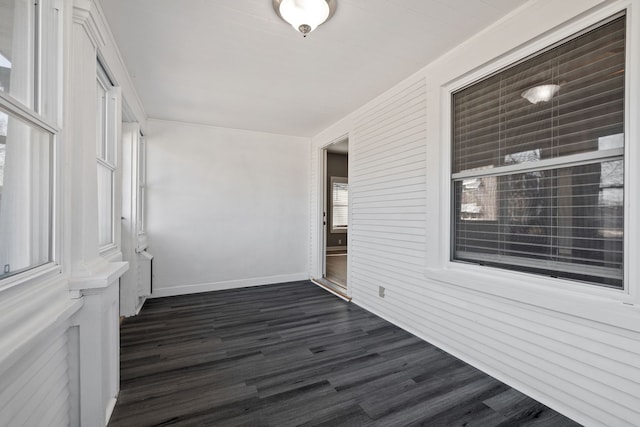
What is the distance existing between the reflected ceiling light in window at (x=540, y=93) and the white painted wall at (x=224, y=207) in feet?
11.5

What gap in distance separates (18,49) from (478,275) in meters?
2.88

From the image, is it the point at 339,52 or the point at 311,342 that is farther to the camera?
the point at 311,342

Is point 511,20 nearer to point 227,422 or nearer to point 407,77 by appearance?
point 407,77

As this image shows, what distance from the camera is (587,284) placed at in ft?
5.40

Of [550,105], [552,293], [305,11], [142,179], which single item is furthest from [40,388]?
[142,179]

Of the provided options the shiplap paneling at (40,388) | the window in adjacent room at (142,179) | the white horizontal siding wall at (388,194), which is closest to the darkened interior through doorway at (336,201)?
the white horizontal siding wall at (388,194)

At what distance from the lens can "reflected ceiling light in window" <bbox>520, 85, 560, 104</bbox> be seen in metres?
1.83

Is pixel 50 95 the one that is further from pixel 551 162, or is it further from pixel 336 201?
pixel 336 201

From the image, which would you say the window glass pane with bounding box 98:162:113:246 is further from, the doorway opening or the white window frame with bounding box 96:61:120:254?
the doorway opening

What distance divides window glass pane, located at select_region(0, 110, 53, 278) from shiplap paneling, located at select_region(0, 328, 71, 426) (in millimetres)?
339

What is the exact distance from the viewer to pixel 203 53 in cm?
240

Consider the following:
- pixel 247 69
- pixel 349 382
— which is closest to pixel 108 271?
pixel 349 382

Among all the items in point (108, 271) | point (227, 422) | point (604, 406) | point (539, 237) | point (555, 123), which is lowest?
point (227, 422)

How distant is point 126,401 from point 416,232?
2.61 meters
